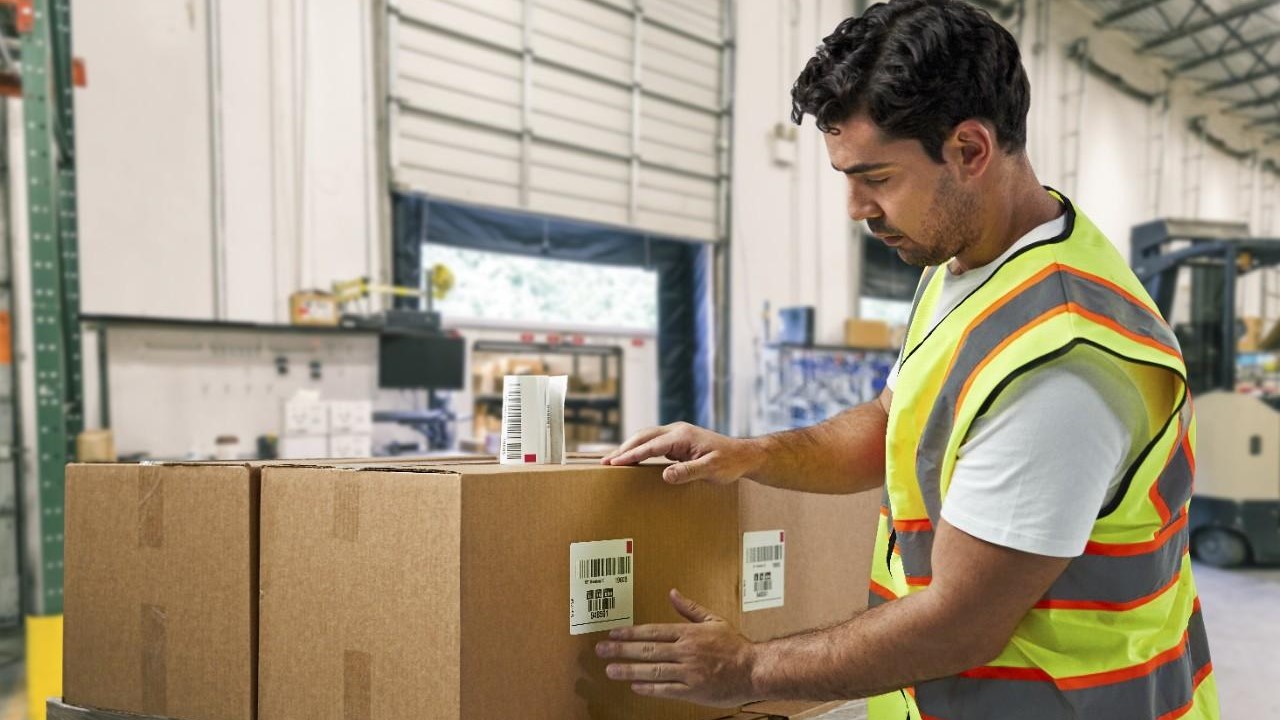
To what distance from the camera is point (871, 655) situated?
3.21 ft

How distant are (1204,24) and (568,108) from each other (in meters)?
9.22

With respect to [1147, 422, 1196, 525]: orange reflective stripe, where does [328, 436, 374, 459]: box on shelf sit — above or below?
below

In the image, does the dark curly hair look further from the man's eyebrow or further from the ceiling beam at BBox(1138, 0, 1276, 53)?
the ceiling beam at BBox(1138, 0, 1276, 53)

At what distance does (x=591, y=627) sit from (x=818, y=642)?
0.29m

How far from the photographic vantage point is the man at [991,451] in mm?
900

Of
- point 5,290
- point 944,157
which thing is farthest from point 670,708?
point 5,290

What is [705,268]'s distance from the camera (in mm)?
6957

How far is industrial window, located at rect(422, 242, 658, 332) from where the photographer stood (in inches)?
220

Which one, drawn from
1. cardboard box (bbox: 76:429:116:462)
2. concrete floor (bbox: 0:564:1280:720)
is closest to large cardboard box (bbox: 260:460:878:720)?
concrete floor (bbox: 0:564:1280:720)

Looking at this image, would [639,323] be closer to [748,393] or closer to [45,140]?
[748,393]

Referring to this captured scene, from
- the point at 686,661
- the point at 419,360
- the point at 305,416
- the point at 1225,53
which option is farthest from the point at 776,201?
the point at 1225,53

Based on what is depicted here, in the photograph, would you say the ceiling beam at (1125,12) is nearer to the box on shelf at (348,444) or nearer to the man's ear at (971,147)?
the box on shelf at (348,444)

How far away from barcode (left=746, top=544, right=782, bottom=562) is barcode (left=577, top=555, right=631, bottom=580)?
286 mm

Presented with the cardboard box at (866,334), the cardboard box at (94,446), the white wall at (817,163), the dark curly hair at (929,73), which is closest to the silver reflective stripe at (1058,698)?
the dark curly hair at (929,73)
